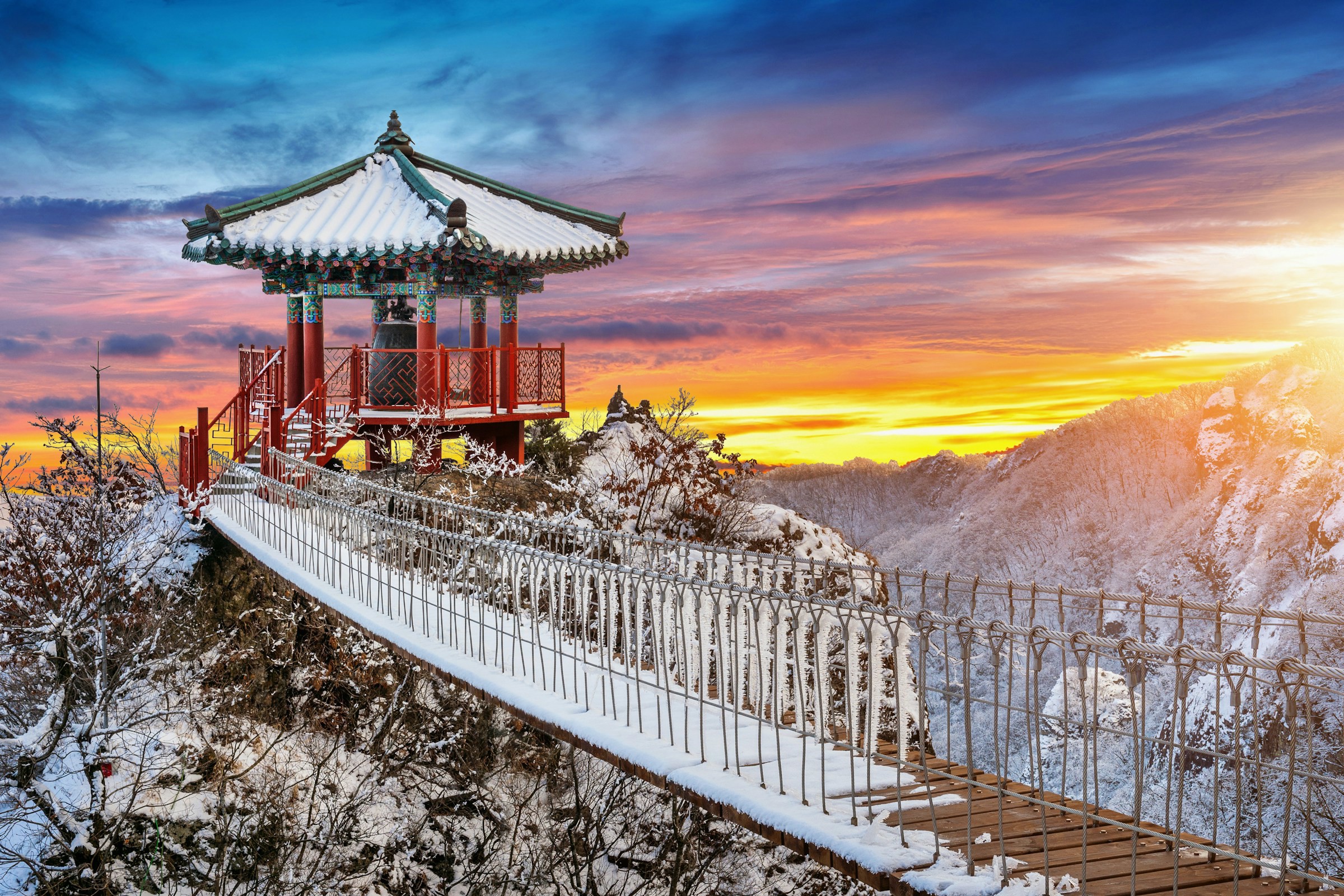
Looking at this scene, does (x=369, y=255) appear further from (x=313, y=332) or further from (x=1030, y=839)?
(x=1030, y=839)

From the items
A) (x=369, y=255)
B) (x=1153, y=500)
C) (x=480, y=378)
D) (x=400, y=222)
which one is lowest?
(x=1153, y=500)

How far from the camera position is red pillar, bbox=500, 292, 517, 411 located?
18656mm

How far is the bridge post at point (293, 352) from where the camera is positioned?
1930cm

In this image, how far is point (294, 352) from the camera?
764 inches

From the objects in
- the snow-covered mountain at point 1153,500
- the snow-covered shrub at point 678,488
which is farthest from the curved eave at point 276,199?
the snow-covered mountain at point 1153,500

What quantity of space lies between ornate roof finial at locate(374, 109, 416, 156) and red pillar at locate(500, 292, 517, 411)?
4.00 m

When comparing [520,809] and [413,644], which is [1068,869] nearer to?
[413,644]

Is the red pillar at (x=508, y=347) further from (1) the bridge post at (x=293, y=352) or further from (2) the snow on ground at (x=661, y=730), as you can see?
(2) the snow on ground at (x=661, y=730)

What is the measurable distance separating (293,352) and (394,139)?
5002mm

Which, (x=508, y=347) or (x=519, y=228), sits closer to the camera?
(x=508, y=347)

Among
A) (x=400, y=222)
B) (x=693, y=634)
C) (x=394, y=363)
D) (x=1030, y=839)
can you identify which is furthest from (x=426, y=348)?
(x=1030, y=839)

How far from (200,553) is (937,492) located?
41782 mm

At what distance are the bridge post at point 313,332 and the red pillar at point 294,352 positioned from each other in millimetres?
217

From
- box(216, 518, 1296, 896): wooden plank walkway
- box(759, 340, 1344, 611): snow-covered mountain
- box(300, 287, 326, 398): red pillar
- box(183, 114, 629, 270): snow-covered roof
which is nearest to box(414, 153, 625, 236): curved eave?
box(183, 114, 629, 270): snow-covered roof
